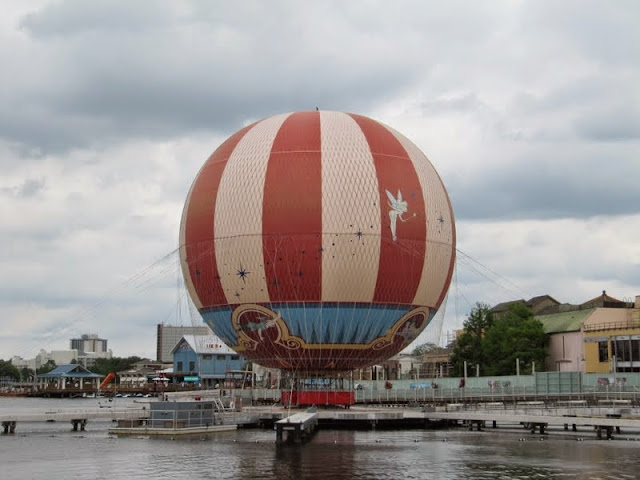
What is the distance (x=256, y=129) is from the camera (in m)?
48.6

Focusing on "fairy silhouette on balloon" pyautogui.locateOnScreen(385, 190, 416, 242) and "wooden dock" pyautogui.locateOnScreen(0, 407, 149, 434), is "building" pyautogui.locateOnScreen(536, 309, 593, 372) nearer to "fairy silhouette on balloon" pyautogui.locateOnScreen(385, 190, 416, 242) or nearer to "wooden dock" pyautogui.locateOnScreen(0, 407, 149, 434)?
"fairy silhouette on balloon" pyautogui.locateOnScreen(385, 190, 416, 242)

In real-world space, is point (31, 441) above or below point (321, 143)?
below

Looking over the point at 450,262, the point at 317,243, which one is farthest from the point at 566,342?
the point at 317,243

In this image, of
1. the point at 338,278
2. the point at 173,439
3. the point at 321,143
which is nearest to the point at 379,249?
the point at 338,278

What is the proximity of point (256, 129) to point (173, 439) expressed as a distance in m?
16.5

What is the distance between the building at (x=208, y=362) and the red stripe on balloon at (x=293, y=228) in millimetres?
77801

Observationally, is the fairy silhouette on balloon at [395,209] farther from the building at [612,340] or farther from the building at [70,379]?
the building at [70,379]

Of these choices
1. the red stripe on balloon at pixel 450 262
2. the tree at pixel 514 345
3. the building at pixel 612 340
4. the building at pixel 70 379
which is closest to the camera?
the red stripe on balloon at pixel 450 262

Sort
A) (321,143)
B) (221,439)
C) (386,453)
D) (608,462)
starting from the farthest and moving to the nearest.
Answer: (321,143) < (221,439) < (386,453) < (608,462)

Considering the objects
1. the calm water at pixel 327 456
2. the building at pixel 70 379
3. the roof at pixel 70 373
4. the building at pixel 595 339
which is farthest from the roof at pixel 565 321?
the roof at pixel 70 373

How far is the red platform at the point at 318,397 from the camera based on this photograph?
4850 centimetres

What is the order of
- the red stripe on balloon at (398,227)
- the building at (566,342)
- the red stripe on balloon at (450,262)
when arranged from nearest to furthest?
the red stripe on balloon at (398,227) < the red stripe on balloon at (450,262) < the building at (566,342)

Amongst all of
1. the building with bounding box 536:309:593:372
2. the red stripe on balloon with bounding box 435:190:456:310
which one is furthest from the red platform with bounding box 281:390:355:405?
the building with bounding box 536:309:593:372

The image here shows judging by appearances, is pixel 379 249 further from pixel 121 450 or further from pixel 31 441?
pixel 31 441
